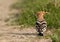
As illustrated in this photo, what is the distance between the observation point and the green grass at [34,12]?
11953 millimetres

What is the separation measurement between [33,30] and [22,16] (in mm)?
1443

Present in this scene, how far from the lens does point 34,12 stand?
42.1 feet

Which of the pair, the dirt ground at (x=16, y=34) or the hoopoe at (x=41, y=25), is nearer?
the hoopoe at (x=41, y=25)

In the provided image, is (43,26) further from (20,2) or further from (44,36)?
(20,2)

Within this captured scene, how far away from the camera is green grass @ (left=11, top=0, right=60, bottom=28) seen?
471 inches

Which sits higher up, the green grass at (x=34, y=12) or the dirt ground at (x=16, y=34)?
the green grass at (x=34, y=12)

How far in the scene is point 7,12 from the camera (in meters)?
14.1

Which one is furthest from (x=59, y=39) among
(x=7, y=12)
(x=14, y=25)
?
(x=7, y=12)

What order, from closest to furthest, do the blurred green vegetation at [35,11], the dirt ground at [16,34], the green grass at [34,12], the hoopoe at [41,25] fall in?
the hoopoe at [41,25], the dirt ground at [16,34], the blurred green vegetation at [35,11], the green grass at [34,12]

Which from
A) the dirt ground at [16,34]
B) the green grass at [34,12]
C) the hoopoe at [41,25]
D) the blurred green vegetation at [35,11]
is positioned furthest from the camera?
the green grass at [34,12]

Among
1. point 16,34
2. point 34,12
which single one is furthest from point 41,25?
point 34,12

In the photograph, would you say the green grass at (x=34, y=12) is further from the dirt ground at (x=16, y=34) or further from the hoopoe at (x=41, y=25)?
the hoopoe at (x=41, y=25)

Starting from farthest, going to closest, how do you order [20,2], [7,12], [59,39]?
1. [20,2]
2. [7,12]
3. [59,39]

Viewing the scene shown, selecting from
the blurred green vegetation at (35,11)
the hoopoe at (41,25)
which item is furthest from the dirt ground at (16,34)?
the blurred green vegetation at (35,11)
